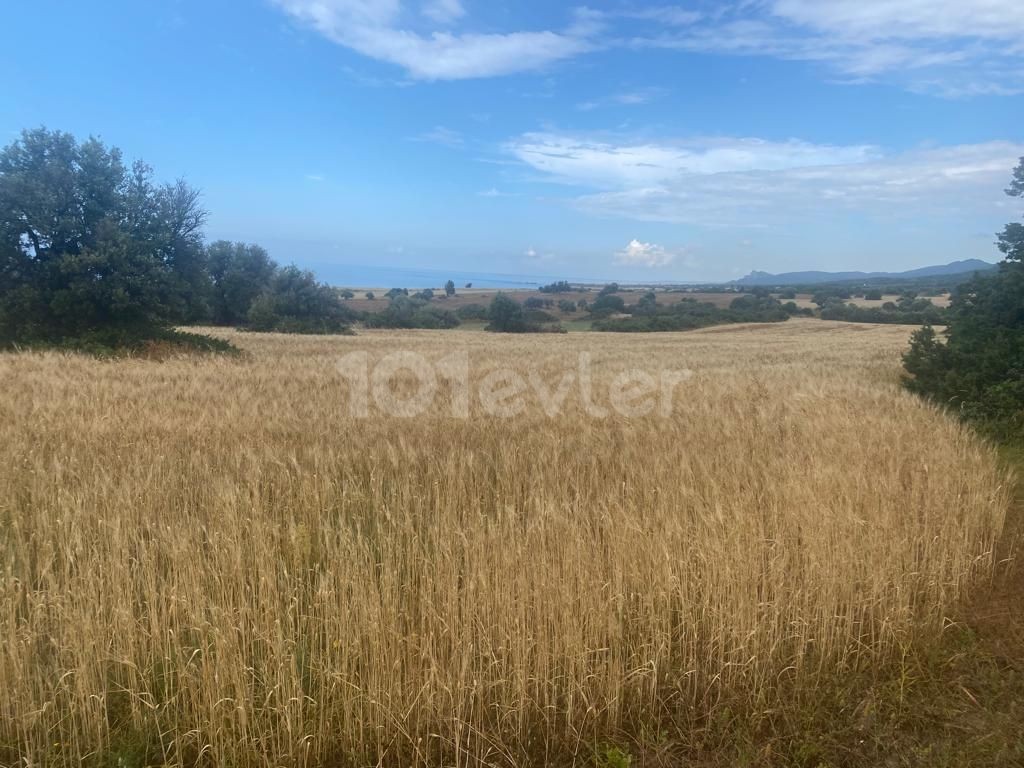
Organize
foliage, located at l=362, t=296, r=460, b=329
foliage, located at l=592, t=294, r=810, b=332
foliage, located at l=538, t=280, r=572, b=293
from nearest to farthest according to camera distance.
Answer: foliage, located at l=592, t=294, r=810, b=332
foliage, located at l=362, t=296, r=460, b=329
foliage, located at l=538, t=280, r=572, b=293

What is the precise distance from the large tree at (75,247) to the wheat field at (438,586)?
1449 centimetres

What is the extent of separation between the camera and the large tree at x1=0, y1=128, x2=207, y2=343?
703 inches

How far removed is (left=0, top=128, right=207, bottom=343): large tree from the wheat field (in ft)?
47.6

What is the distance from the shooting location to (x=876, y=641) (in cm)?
351

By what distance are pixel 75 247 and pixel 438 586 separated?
20.6 meters

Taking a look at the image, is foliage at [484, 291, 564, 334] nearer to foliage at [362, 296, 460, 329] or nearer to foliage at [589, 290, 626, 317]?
foliage at [362, 296, 460, 329]

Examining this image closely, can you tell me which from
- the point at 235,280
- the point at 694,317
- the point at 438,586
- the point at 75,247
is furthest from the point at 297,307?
the point at 438,586

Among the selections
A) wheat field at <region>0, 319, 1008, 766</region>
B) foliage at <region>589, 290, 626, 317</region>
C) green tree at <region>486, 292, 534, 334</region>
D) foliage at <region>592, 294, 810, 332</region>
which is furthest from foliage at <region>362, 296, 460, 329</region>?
wheat field at <region>0, 319, 1008, 766</region>

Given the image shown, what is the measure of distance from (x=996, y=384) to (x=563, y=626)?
9817 mm

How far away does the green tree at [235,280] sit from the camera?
54.3m

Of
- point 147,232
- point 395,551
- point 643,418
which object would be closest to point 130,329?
point 147,232

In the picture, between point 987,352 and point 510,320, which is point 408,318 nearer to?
point 510,320

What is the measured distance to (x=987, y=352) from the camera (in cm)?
1013

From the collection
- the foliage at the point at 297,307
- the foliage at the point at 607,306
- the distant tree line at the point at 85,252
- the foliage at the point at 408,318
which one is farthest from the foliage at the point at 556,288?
the distant tree line at the point at 85,252
